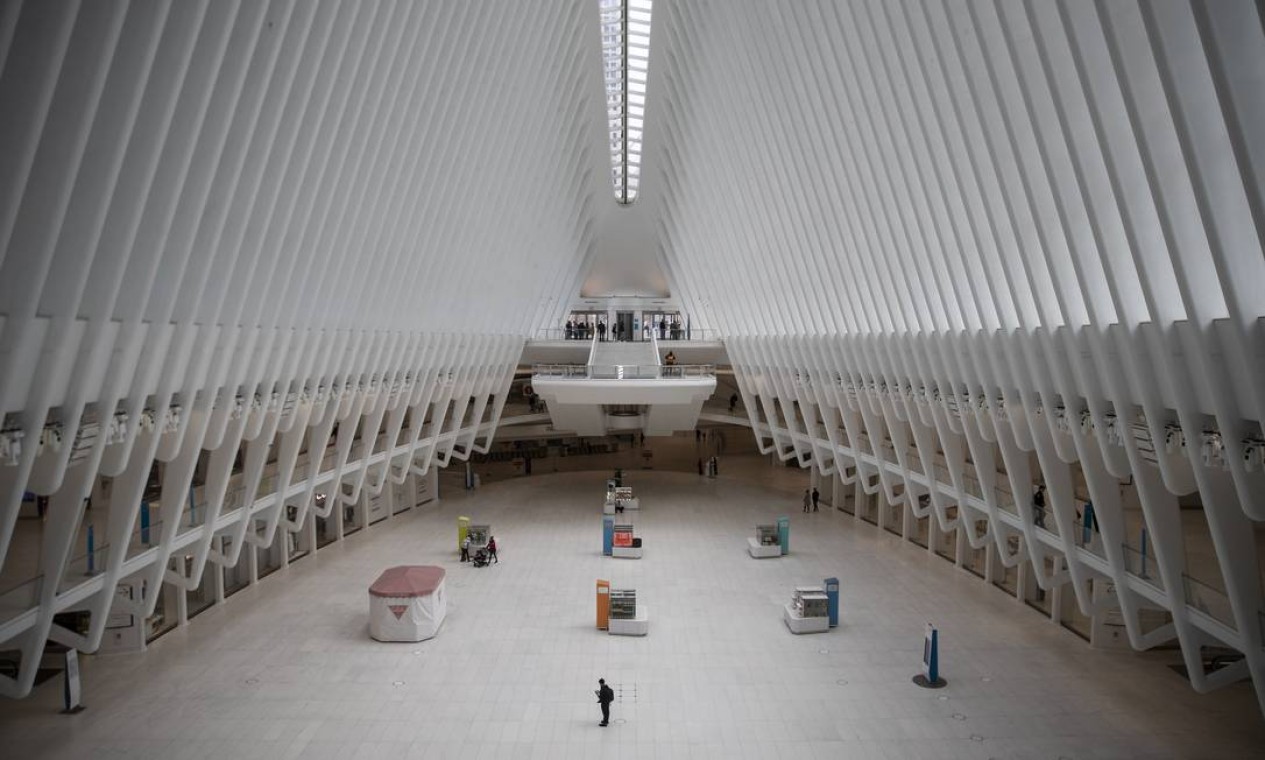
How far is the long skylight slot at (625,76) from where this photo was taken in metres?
23.4

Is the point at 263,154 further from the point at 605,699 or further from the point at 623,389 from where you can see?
the point at 623,389

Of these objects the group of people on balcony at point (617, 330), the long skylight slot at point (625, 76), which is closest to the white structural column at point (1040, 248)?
the long skylight slot at point (625, 76)

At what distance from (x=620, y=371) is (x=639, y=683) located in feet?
50.1

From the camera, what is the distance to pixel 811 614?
16.0 m

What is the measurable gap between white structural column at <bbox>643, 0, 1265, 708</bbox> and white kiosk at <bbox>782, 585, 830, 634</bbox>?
12.8ft

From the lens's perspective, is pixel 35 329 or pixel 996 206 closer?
pixel 35 329

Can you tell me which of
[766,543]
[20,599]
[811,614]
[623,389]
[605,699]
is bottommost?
[605,699]

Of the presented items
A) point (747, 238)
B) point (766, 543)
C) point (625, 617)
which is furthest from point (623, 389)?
point (625, 617)

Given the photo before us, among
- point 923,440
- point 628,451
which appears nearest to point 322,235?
point 923,440

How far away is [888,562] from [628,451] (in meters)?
23.6

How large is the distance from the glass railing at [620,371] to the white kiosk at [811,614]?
1281 centimetres

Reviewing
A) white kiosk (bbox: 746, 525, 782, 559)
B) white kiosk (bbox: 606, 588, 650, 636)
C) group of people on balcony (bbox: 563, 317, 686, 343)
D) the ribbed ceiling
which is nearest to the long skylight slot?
the ribbed ceiling

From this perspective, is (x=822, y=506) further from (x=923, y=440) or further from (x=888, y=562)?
(x=923, y=440)

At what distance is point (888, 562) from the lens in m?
21.2
